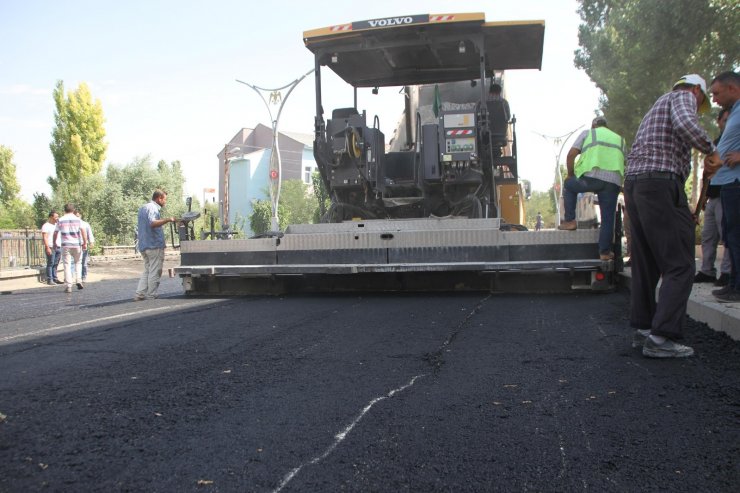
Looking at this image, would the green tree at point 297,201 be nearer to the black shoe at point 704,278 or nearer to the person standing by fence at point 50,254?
the person standing by fence at point 50,254

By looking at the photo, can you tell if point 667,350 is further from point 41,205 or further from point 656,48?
point 41,205

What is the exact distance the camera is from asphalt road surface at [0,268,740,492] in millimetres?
2107

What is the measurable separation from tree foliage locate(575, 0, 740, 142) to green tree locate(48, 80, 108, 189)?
32191 mm

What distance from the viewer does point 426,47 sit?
7.94m

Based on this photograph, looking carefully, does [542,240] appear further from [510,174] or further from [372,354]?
[372,354]

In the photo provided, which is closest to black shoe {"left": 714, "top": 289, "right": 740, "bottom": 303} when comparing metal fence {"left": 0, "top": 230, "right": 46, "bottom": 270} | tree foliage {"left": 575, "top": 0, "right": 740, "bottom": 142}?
tree foliage {"left": 575, "top": 0, "right": 740, "bottom": 142}

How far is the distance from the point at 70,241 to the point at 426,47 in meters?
8.17

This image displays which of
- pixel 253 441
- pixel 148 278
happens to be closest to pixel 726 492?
pixel 253 441

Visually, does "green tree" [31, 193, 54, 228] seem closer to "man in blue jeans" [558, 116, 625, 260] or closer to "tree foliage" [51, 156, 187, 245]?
"tree foliage" [51, 156, 187, 245]

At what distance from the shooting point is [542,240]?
269 inches

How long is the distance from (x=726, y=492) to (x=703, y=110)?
124 inches

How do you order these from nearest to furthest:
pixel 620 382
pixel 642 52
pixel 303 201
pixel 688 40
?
pixel 620 382, pixel 688 40, pixel 642 52, pixel 303 201

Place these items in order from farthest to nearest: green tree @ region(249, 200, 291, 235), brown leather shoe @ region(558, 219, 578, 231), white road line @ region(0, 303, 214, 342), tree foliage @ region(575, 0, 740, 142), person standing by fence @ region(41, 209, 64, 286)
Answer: green tree @ region(249, 200, 291, 235), tree foliage @ region(575, 0, 740, 142), person standing by fence @ region(41, 209, 64, 286), brown leather shoe @ region(558, 219, 578, 231), white road line @ region(0, 303, 214, 342)

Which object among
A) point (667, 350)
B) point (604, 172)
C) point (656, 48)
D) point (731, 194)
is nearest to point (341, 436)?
point (667, 350)
